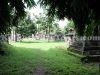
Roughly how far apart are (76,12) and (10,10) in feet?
5.81

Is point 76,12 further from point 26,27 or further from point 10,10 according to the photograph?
point 26,27

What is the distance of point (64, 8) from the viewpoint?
368 cm

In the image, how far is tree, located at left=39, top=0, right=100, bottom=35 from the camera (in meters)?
3.49

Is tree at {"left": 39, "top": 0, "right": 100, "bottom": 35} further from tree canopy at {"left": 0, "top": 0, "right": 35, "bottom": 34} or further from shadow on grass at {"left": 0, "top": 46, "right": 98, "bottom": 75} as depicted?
shadow on grass at {"left": 0, "top": 46, "right": 98, "bottom": 75}

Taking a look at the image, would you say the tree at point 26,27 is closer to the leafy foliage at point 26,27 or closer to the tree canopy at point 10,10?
the leafy foliage at point 26,27

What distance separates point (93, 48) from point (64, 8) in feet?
24.3

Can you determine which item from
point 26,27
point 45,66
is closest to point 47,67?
point 45,66

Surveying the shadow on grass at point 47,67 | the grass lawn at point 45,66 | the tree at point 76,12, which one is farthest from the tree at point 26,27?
the tree at point 76,12

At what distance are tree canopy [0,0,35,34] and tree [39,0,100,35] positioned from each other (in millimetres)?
541

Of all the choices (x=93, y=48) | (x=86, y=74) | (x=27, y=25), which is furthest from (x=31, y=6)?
(x=27, y=25)

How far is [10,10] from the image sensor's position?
3328 mm

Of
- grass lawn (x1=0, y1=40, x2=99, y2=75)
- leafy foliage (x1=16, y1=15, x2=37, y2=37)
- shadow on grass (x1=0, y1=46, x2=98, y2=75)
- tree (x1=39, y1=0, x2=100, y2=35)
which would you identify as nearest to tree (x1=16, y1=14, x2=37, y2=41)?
leafy foliage (x1=16, y1=15, x2=37, y2=37)

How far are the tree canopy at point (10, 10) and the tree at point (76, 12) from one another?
0.54 m

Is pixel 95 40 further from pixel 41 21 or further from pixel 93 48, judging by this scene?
pixel 41 21
